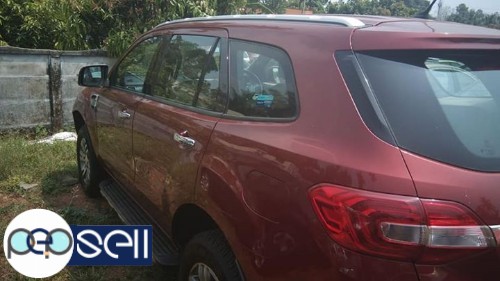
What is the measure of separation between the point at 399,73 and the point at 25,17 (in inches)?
313

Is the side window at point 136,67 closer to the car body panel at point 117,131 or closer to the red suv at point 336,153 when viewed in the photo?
the car body panel at point 117,131

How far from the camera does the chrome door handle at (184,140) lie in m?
2.46

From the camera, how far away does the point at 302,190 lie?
1.74 metres

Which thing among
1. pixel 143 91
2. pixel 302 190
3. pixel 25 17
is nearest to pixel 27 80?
pixel 25 17

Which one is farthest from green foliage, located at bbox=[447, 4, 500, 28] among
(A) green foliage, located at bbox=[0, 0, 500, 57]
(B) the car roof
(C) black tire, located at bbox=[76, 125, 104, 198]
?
(C) black tire, located at bbox=[76, 125, 104, 198]

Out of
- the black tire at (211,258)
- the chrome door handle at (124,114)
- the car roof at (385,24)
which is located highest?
the car roof at (385,24)

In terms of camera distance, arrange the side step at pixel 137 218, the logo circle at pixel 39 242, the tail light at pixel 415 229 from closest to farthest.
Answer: the tail light at pixel 415 229
the logo circle at pixel 39 242
the side step at pixel 137 218

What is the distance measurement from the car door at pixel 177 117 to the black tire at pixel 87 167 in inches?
52.8

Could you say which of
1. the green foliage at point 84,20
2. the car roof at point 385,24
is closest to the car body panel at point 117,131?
the car roof at point 385,24

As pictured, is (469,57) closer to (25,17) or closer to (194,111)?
(194,111)

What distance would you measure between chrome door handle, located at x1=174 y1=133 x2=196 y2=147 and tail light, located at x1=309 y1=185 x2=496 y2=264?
1131 millimetres

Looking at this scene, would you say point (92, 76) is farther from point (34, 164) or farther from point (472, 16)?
point (472, 16)

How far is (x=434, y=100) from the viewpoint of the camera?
1759mm

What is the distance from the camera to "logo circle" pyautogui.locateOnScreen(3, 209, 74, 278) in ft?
9.22
